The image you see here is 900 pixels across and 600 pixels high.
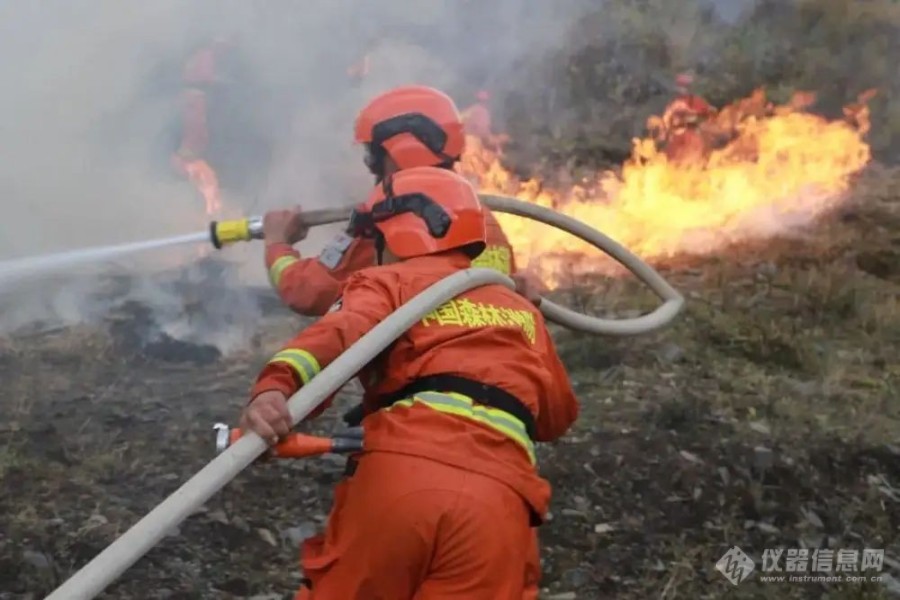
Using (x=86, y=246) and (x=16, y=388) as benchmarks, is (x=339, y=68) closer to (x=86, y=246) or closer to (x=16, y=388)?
(x=86, y=246)

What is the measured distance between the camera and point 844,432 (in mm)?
5445

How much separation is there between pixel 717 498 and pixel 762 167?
14.8 feet

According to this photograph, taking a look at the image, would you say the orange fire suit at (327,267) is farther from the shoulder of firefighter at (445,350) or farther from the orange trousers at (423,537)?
the orange trousers at (423,537)

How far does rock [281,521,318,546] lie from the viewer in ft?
14.4

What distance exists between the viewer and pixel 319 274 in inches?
159

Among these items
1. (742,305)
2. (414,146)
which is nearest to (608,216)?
(742,305)

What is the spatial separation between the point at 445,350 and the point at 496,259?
3.95 feet

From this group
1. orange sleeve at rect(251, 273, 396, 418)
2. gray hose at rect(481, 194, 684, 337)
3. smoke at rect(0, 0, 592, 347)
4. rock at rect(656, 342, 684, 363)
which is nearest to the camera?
orange sleeve at rect(251, 273, 396, 418)

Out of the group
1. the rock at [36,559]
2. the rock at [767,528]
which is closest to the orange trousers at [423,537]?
the rock at [36,559]

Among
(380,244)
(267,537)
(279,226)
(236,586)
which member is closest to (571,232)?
(279,226)

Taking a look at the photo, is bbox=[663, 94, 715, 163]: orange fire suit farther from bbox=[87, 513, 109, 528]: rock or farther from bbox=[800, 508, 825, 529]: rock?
bbox=[87, 513, 109, 528]: rock

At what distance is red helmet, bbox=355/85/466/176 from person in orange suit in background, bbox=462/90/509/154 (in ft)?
13.7

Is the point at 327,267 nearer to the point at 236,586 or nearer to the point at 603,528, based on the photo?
the point at 236,586

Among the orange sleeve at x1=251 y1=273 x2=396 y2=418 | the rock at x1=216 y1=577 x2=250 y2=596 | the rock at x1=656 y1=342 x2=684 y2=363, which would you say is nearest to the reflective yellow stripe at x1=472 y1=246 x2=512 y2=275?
the orange sleeve at x1=251 y1=273 x2=396 y2=418
